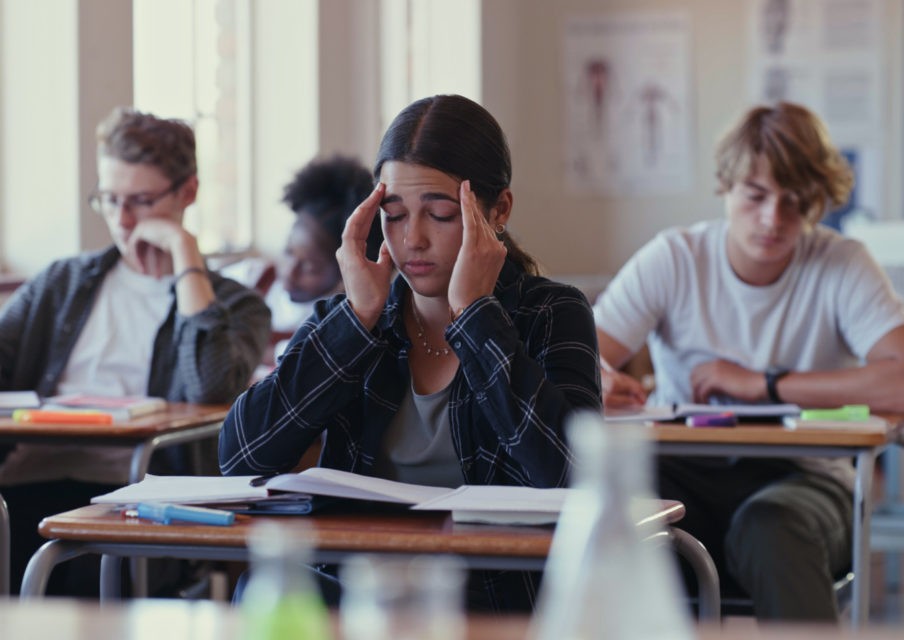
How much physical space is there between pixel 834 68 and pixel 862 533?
538 cm

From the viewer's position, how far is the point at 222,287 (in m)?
3.35

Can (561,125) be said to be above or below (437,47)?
below

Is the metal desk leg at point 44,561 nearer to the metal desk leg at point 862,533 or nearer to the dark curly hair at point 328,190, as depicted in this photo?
the metal desk leg at point 862,533

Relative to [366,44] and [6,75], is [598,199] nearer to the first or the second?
[366,44]

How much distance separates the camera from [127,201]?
3.27m

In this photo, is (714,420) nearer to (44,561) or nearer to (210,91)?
(44,561)

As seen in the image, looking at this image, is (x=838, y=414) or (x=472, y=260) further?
(x=838, y=414)

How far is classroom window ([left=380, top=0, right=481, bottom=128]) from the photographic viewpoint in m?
6.79

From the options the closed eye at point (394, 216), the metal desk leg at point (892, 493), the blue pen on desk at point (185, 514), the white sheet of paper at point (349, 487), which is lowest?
the metal desk leg at point (892, 493)

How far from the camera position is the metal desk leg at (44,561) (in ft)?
5.52

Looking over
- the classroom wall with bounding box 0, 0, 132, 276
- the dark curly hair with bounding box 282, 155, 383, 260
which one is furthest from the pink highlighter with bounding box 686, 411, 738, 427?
the classroom wall with bounding box 0, 0, 132, 276

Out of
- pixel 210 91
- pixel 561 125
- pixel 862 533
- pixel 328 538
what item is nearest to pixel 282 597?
pixel 328 538

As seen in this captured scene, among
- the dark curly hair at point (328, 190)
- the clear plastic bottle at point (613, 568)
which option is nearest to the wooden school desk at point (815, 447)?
the dark curly hair at point (328, 190)

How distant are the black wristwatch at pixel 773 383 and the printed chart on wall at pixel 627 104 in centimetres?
474
